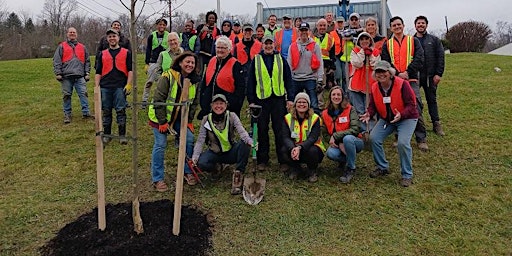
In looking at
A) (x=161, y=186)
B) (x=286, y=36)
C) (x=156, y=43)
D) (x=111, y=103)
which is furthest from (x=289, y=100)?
(x=156, y=43)

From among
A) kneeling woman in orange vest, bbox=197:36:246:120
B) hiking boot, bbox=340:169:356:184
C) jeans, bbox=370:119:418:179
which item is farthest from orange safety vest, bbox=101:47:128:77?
jeans, bbox=370:119:418:179

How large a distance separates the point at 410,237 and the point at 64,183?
4.68 meters

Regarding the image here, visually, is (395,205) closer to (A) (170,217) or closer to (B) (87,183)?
(A) (170,217)

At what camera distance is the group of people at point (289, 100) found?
221 inches

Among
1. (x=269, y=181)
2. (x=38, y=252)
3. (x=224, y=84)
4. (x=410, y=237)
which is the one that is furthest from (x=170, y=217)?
(x=410, y=237)

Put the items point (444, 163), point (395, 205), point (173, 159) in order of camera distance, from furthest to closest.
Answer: point (173, 159)
point (444, 163)
point (395, 205)

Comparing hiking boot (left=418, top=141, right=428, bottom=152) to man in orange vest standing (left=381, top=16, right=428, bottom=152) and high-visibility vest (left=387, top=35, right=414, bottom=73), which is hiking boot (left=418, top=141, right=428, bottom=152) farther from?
high-visibility vest (left=387, top=35, right=414, bottom=73)

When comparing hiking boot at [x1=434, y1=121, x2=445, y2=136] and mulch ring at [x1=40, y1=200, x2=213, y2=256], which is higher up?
hiking boot at [x1=434, y1=121, x2=445, y2=136]

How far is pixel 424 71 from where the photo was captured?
7.13m

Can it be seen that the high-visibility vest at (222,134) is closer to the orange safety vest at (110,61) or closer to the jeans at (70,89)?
the orange safety vest at (110,61)

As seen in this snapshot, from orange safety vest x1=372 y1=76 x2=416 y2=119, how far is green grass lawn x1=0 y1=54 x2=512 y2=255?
0.98 metres

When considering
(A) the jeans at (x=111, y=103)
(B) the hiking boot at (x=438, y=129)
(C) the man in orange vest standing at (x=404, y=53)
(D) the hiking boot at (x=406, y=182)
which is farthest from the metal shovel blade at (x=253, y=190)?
(B) the hiking boot at (x=438, y=129)

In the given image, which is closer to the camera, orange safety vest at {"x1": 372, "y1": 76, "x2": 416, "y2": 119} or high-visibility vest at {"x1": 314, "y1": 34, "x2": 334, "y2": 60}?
orange safety vest at {"x1": 372, "y1": 76, "x2": 416, "y2": 119}

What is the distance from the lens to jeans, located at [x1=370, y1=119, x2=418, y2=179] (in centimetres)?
564
